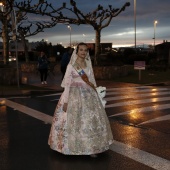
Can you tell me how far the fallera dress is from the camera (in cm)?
564

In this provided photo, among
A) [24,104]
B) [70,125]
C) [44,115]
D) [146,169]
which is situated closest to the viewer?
[146,169]

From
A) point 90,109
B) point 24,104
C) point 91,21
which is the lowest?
point 24,104

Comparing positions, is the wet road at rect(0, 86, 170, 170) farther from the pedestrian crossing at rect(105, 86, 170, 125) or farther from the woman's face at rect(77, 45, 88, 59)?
the woman's face at rect(77, 45, 88, 59)

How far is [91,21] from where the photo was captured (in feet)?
73.8

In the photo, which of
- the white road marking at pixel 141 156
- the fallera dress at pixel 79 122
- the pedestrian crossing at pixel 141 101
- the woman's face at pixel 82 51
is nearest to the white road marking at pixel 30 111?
the pedestrian crossing at pixel 141 101

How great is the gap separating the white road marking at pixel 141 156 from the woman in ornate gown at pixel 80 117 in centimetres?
46

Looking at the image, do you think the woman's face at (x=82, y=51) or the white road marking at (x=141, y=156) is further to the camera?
the woman's face at (x=82, y=51)

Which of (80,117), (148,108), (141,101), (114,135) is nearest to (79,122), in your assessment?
(80,117)

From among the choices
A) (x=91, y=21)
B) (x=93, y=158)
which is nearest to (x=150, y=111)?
(x=93, y=158)

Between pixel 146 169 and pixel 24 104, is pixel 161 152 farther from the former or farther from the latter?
pixel 24 104

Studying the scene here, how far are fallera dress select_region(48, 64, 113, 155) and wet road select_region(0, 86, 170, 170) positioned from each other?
8.8 inches

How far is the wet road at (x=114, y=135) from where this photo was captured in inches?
220

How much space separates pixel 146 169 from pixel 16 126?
407cm

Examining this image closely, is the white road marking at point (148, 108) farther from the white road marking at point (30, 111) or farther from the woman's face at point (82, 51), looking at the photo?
the woman's face at point (82, 51)
